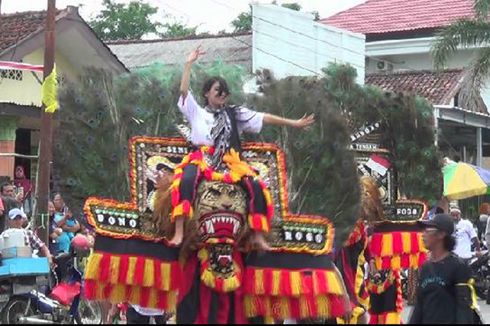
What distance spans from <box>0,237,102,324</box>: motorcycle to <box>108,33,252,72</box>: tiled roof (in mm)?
11739

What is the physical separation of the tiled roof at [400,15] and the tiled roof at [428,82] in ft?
21.3

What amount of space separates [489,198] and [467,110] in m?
4.62

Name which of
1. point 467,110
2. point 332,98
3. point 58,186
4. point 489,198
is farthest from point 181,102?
point 489,198

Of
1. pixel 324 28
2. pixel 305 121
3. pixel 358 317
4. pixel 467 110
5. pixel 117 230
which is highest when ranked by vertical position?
pixel 324 28

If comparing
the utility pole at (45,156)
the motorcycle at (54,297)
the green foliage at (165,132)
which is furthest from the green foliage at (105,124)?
the utility pole at (45,156)

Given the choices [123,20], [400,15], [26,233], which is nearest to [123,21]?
[123,20]

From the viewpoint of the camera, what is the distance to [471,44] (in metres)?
25.9

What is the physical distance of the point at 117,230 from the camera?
8641mm

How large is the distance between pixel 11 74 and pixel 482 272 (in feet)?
30.6

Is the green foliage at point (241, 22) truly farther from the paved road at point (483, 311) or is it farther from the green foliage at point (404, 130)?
the green foliage at point (404, 130)

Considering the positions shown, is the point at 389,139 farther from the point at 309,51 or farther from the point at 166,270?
the point at 309,51

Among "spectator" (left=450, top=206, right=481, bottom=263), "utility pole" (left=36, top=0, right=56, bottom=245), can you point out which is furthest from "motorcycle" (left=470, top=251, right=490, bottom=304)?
"utility pole" (left=36, top=0, right=56, bottom=245)

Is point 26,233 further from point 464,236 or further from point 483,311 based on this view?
point 464,236

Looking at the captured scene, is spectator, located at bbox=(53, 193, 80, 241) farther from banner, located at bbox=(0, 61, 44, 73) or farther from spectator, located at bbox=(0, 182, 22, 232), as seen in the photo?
banner, located at bbox=(0, 61, 44, 73)
